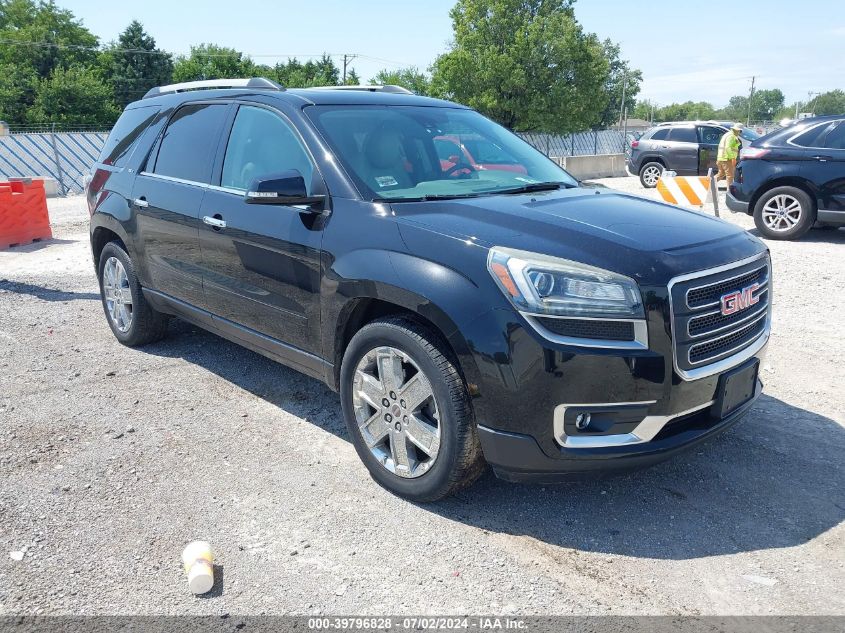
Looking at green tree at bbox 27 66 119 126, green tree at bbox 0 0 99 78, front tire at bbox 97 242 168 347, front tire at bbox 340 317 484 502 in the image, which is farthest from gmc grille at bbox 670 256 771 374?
green tree at bbox 0 0 99 78

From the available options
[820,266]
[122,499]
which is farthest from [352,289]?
[820,266]

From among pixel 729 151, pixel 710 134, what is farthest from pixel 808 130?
pixel 710 134

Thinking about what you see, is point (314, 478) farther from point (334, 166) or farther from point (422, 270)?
point (334, 166)

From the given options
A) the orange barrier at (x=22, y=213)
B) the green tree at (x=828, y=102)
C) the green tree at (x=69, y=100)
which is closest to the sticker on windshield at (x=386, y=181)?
the orange barrier at (x=22, y=213)

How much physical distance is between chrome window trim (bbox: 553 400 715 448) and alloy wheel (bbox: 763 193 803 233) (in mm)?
8804

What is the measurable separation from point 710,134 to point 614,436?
64.9 ft

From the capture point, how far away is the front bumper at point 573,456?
9.57ft

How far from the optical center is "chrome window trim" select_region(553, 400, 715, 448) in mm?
2867

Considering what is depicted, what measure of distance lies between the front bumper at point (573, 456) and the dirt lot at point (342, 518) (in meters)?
0.35

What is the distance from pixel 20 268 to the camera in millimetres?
9406

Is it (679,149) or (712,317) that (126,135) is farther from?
(679,149)

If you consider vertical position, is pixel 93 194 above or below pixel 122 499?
above

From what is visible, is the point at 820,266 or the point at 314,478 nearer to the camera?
the point at 314,478

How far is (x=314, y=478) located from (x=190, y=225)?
1.93 m
